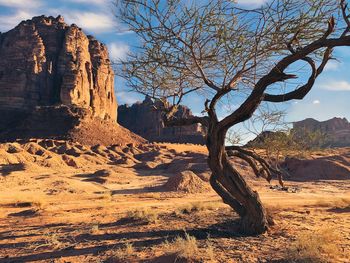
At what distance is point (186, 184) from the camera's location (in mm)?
24125

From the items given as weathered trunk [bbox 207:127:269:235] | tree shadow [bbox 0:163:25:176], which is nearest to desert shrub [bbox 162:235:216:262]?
weathered trunk [bbox 207:127:269:235]

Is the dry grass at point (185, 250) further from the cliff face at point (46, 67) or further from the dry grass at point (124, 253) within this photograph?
the cliff face at point (46, 67)

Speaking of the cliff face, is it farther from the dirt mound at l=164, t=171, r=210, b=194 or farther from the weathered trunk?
the weathered trunk

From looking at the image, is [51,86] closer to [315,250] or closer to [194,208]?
[194,208]

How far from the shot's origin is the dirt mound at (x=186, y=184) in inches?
935

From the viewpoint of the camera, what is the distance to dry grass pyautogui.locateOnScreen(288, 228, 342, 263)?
20.3 feet

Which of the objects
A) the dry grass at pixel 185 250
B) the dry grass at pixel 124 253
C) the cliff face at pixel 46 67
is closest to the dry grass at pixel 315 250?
the dry grass at pixel 185 250

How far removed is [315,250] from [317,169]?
108ft

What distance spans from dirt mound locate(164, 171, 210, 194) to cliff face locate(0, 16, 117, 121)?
65.2 metres

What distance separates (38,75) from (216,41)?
89.0 m

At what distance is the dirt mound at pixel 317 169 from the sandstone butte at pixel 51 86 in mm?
45557

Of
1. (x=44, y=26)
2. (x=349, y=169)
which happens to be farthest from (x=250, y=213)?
(x=44, y=26)

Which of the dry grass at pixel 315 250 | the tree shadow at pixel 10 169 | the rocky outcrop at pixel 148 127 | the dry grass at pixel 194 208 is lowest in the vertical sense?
the tree shadow at pixel 10 169

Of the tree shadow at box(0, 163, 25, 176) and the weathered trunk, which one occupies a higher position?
the weathered trunk
